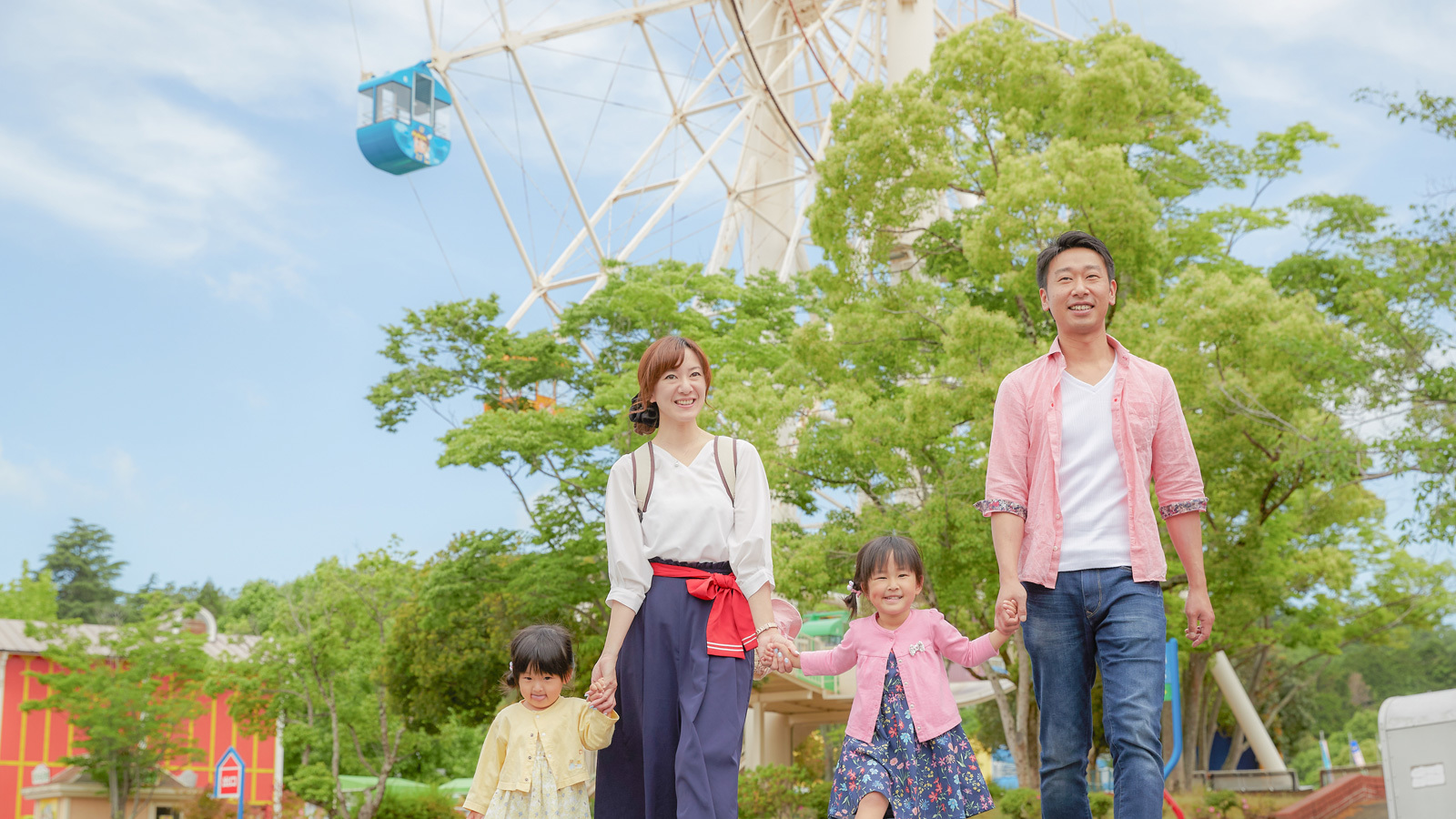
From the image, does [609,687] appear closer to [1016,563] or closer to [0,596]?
[1016,563]

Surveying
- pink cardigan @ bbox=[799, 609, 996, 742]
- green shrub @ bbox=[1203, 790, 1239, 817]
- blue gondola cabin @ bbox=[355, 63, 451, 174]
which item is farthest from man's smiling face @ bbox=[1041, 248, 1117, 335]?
blue gondola cabin @ bbox=[355, 63, 451, 174]

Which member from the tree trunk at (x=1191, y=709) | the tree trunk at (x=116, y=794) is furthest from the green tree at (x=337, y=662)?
the tree trunk at (x=1191, y=709)

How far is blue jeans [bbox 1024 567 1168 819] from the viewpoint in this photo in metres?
3.11

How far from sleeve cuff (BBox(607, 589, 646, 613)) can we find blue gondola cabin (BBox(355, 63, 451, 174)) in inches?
1079

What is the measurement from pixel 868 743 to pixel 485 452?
1486 cm

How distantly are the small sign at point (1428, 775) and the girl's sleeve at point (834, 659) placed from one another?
157 inches

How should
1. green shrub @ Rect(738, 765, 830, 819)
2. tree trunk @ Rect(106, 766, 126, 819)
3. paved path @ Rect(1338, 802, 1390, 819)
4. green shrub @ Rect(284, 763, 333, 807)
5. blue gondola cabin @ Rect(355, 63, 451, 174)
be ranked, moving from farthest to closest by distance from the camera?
blue gondola cabin @ Rect(355, 63, 451, 174) → tree trunk @ Rect(106, 766, 126, 819) → green shrub @ Rect(284, 763, 333, 807) → green shrub @ Rect(738, 765, 830, 819) → paved path @ Rect(1338, 802, 1390, 819)

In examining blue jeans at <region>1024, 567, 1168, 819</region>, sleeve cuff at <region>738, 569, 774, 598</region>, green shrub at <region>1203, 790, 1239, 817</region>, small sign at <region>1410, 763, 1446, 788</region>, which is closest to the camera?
blue jeans at <region>1024, 567, 1168, 819</region>

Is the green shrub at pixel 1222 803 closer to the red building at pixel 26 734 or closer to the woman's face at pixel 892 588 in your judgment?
the woman's face at pixel 892 588

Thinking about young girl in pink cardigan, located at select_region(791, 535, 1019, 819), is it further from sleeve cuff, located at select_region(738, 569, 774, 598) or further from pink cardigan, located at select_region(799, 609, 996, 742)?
sleeve cuff, located at select_region(738, 569, 774, 598)

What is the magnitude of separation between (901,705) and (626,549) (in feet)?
3.58

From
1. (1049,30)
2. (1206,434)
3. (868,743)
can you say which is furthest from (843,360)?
(1049,30)

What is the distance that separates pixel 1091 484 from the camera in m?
3.35

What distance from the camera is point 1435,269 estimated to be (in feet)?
32.3
